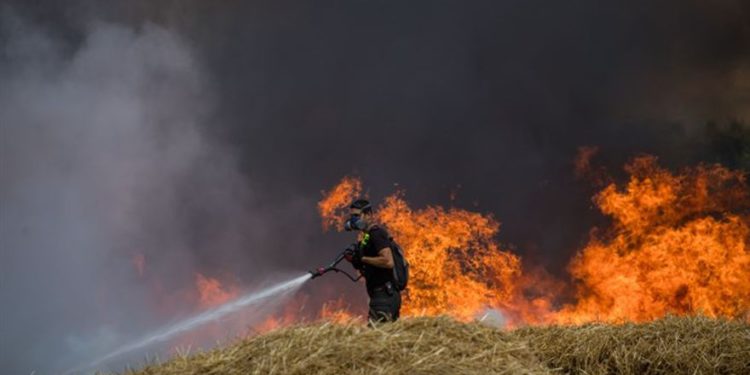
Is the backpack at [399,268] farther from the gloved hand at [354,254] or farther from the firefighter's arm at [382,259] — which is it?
the gloved hand at [354,254]

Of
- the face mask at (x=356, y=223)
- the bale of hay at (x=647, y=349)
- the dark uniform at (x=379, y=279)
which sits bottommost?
the bale of hay at (x=647, y=349)

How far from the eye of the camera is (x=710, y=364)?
6383mm

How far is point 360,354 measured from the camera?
4.46m

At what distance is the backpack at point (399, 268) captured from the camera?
27.9 feet

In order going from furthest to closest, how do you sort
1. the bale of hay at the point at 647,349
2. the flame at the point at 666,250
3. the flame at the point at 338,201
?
the flame at the point at 338,201 < the flame at the point at 666,250 < the bale of hay at the point at 647,349

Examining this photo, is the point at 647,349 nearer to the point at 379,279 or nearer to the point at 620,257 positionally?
the point at 379,279

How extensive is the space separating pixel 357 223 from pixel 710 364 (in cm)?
412

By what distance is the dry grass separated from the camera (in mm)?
4426

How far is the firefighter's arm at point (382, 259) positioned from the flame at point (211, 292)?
18.0 meters

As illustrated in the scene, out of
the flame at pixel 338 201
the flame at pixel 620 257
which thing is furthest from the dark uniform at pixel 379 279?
the flame at pixel 338 201

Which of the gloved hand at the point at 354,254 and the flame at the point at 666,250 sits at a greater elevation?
the flame at the point at 666,250

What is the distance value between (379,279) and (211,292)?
18082 millimetres

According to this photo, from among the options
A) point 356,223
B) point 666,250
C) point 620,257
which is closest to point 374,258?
point 356,223

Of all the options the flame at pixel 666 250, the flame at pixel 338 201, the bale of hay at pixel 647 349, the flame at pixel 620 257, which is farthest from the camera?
the flame at pixel 338 201
